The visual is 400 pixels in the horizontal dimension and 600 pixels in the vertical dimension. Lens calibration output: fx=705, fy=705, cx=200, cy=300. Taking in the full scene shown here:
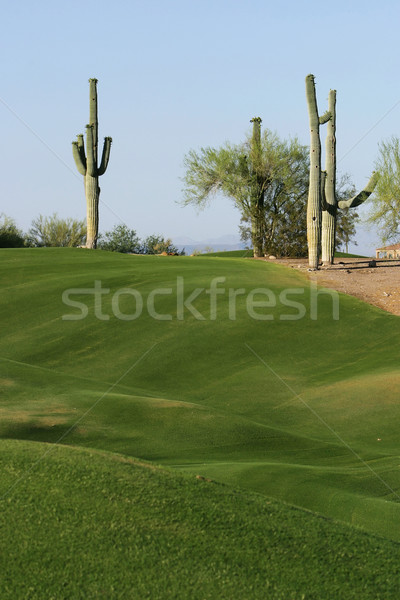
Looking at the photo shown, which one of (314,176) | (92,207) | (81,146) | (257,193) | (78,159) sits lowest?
(92,207)

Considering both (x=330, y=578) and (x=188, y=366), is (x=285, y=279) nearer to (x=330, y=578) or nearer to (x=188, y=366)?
(x=188, y=366)

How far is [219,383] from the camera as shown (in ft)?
42.4

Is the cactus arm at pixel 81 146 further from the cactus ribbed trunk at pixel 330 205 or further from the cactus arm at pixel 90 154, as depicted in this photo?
the cactus ribbed trunk at pixel 330 205

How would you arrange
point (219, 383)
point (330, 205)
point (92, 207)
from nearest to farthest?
point (219, 383) < point (330, 205) < point (92, 207)

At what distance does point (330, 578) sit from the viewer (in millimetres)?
3928

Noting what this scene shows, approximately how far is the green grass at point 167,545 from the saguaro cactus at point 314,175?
19.9 meters

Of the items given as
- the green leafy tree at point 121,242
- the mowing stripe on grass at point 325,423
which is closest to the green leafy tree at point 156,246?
the green leafy tree at point 121,242

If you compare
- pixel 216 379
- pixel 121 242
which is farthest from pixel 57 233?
pixel 216 379

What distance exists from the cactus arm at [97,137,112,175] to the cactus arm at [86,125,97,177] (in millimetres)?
300

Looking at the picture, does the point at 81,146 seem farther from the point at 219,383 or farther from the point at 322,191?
the point at 219,383

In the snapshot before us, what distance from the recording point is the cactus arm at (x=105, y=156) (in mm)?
30906

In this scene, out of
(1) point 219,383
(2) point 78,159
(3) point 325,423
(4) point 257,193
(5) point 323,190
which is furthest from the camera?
(4) point 257,193

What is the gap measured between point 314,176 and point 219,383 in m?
12.9

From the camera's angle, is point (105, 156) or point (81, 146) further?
point (81, 146)
